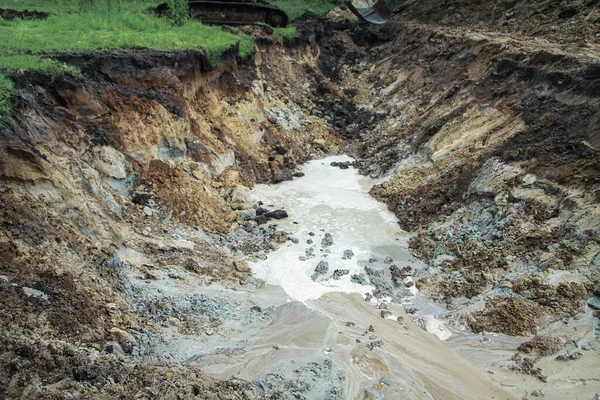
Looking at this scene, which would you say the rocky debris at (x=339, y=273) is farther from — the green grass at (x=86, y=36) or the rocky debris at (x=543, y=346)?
the green grass at (x=86, y=36)

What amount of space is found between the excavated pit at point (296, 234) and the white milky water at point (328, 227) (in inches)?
2.9

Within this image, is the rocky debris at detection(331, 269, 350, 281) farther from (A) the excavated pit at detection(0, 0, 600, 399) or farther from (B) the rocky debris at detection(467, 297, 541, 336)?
(B) the rocky debris at detection(467, 297, 541, 336)

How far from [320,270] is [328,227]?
2.07 metres

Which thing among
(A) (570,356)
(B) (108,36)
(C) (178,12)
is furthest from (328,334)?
(C) (178,12)

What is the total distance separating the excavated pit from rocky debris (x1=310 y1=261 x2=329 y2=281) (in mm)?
31

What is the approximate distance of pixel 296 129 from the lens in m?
16.5

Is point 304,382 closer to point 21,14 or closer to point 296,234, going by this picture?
point 296,234

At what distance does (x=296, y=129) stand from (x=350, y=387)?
11801 millimetres

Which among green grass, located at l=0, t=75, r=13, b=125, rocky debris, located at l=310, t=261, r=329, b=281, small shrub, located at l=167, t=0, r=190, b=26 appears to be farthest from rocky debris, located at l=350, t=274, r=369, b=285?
small shrub, located at l=167, t=0, r=190, b=26

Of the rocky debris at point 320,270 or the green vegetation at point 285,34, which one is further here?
the green vegetation at point 285,34

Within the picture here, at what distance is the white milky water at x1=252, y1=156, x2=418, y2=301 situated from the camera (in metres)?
9.23

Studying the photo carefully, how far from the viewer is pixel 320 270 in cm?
952

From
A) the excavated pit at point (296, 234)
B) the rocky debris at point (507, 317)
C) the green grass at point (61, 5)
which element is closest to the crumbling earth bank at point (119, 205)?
the excavated pit at point (296, 234)

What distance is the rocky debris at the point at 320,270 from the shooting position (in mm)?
9334
